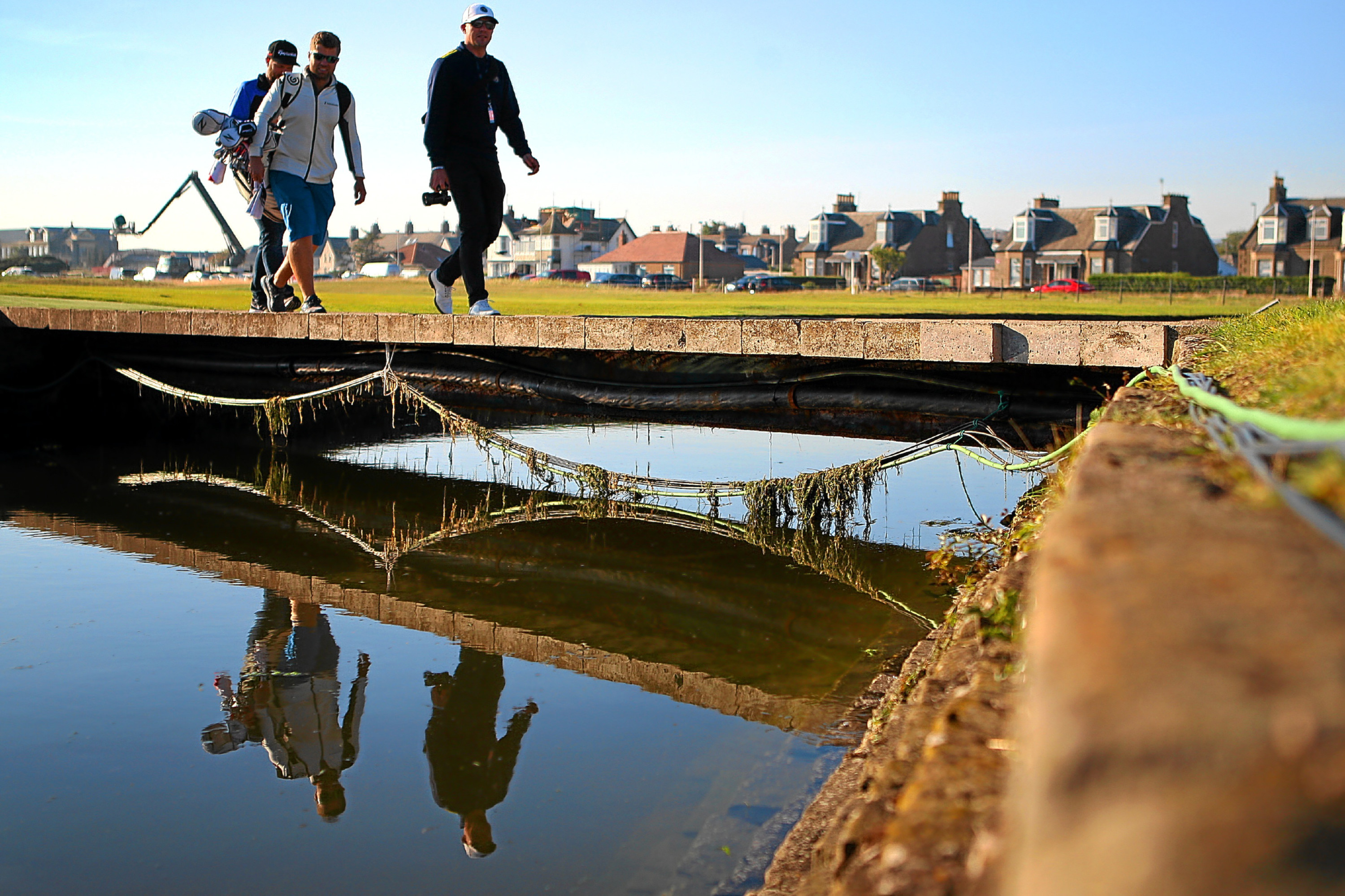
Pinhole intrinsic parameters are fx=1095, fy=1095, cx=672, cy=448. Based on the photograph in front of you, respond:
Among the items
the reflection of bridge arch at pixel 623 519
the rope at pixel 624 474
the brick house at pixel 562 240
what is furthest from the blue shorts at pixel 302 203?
the brick house at pixel 562 240

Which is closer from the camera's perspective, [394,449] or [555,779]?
[555,779]

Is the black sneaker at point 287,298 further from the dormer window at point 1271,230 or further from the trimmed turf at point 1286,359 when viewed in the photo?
the dormer window at point 1271,230

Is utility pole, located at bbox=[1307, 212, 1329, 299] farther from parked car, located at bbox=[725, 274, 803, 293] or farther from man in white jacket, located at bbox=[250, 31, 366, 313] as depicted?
man in white jacket, located at bbox=[250, 31, 366, 313]

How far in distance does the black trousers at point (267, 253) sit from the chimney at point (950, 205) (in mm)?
85581

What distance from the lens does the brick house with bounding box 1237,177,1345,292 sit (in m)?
70.2

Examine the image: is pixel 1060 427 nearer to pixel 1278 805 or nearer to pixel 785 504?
pixel 785 504

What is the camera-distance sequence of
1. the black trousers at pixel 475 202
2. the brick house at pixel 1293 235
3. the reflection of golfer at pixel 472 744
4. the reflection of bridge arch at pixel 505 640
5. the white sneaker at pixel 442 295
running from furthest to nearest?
the brick house at pixel 1293 235
the white sneaker at pixel 442 295
the black trousers at pixel 475 202
the reflection of bridge arch at pixel 505 640
the reflection of golfer at pixel 472 744

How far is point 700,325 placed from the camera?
25.9 feet

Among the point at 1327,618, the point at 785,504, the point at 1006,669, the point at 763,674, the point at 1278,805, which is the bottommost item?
the point at 763,674

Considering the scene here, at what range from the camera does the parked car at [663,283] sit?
7262 cm

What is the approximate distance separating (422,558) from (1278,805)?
305 inches

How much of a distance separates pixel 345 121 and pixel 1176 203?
81.7m

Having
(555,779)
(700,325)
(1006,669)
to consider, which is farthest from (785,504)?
(1006,669)

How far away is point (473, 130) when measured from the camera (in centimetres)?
846
